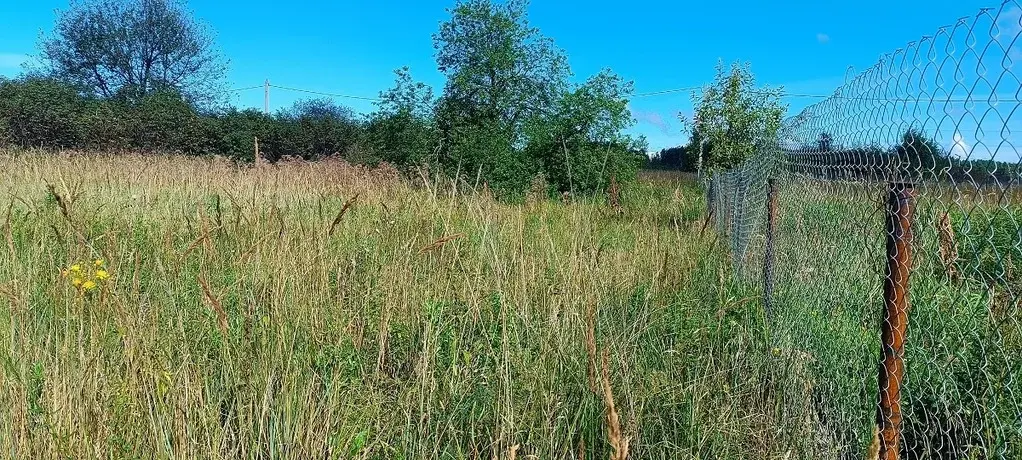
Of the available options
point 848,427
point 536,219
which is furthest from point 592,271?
point 536,219

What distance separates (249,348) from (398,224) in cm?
210

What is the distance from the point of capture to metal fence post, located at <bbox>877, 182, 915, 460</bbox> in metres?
1.53

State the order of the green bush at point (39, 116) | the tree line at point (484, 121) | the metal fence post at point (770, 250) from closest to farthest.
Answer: the metal fence post at point (770, 250) < the tree line at point (484, 121) < the green bush at point (39, 116)

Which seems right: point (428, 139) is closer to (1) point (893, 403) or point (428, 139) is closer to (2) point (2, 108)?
(1) point (893, 403)

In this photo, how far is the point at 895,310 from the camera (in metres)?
1.54

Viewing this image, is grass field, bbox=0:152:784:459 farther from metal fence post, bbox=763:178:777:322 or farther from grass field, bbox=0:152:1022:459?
A: metal fence post, bbox=763:178:777:322

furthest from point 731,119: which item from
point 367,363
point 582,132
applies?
point 367,363

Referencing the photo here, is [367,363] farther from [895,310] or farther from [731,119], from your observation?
[731,119]

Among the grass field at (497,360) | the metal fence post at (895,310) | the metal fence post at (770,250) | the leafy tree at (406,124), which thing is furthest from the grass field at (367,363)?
the leafy tree at (406,124)

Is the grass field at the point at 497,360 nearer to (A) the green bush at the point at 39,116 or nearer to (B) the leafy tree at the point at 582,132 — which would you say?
(B) the leafy tree at the point at 582,132

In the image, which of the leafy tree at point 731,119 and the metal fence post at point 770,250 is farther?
the leafy tree at point 731,119

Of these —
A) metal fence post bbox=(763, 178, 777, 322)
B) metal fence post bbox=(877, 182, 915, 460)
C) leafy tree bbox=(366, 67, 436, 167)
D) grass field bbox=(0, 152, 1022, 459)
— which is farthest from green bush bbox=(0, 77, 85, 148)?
metal fence post bbox=(877, 182, 915, 460)

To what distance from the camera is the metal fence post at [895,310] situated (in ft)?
5.03

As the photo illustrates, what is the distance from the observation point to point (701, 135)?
17.9 m
